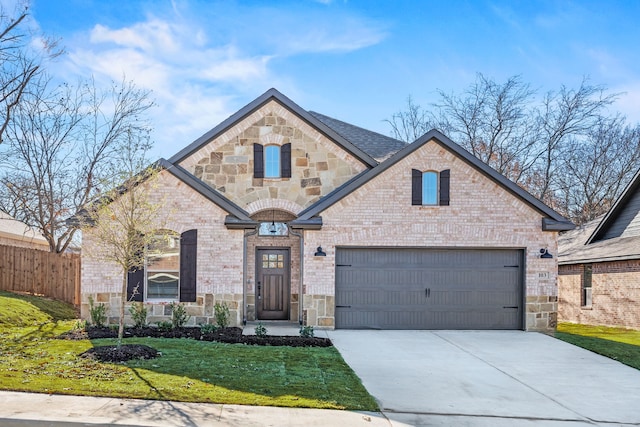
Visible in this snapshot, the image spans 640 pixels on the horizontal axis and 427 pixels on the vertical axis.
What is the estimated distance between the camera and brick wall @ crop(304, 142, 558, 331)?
14.6 m

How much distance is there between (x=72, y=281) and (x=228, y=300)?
25.2 ft

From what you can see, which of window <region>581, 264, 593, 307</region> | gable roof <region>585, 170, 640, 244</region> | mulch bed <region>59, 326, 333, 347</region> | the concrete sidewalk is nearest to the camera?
the concrete sidewalk

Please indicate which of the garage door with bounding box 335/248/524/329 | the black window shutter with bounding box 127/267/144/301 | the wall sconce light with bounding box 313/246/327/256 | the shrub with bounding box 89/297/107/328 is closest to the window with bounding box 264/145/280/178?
the wall sconce light with bounding box 313/246/327/256

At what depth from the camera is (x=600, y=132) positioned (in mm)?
31641

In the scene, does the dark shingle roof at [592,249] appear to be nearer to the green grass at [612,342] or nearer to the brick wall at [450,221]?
the green grass at [612,342]

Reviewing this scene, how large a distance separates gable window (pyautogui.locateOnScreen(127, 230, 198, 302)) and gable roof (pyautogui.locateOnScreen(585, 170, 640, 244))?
49.8ft

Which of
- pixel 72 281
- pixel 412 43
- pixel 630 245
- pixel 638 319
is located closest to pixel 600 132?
pixel 630 245

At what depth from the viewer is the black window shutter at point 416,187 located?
1471cm

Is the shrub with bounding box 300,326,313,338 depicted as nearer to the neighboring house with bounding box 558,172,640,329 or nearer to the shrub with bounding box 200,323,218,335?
the shrub with bounding box 200,323,218,335

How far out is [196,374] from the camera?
8.55 m

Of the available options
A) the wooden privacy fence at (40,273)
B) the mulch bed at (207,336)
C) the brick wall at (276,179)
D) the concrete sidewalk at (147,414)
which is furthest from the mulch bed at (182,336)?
the wooden privacy fence at (40,273)

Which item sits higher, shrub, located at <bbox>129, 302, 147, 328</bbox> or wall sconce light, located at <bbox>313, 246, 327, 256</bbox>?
wall sconce light, located at <bbox>313, 246, 327, 256</bbox>

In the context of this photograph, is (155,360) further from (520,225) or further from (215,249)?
(520,225)

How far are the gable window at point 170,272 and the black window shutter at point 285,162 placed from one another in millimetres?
3142
